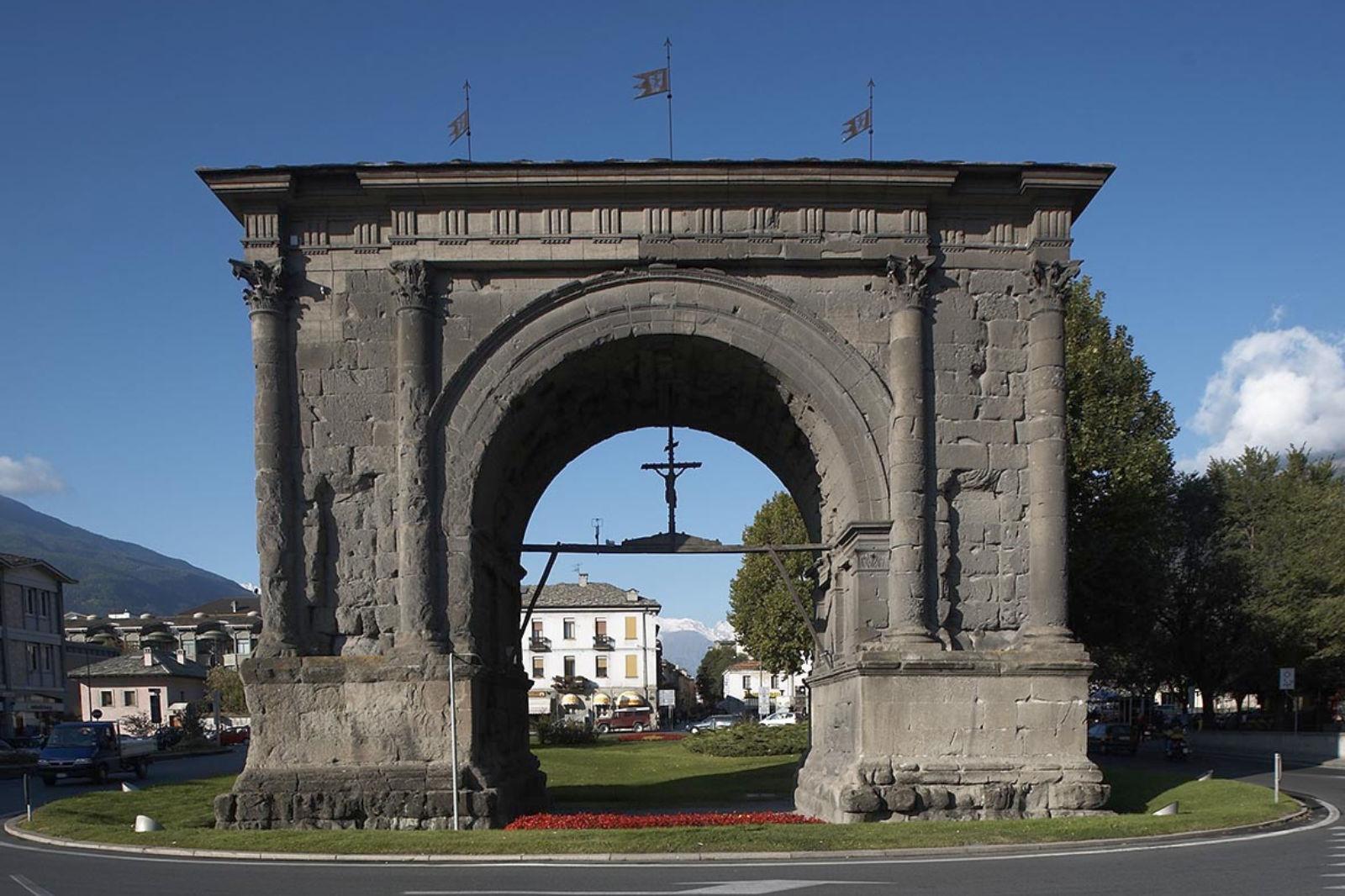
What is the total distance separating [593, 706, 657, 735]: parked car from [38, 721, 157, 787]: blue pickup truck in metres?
39.6

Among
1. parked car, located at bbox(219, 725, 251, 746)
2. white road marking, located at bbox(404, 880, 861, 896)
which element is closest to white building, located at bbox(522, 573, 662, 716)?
parked car, located at bbox(219, 725, 251, 746)

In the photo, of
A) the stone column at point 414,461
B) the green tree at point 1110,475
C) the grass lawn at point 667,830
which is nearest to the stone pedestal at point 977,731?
the grass lawn at point 667,830

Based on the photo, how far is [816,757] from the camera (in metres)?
20.3

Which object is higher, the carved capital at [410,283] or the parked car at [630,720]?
the carved capital at [410,283]

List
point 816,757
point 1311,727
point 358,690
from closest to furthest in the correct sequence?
point 358,690 → point 816,757 → point 1311,727

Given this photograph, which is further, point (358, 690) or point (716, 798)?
point (716, 798)

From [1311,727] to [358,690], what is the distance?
134 feet

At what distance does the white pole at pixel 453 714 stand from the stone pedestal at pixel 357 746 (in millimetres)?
89

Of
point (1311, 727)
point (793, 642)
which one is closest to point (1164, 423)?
point (1311, 727)

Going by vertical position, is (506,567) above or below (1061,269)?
below

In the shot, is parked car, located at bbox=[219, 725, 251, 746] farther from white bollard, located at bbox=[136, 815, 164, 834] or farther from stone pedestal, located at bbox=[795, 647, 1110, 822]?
stone pedestal, located at bbox=[795, 647, 1110, 822]

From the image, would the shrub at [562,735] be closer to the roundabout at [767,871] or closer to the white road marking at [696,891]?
the roundabout at [767,871]

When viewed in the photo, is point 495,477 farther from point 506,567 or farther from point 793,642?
point 793,642

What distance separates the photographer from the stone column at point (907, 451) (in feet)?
56.3
